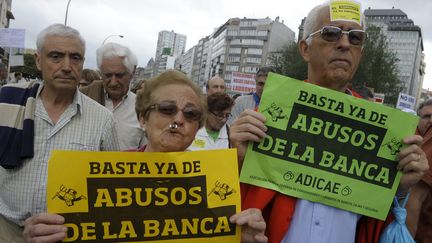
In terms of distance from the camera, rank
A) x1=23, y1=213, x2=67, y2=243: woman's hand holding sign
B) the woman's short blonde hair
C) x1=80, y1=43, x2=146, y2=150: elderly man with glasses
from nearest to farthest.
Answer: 1. x1=23, y1=213, x2=67, y2=243: woman's hand holding sign
2. the woman's short blonde hair
3. x1=80, y1=43, x2=146, y2=150: elderly man with glasses

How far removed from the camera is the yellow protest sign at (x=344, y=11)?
202cm

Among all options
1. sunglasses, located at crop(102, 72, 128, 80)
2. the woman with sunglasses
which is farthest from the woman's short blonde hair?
sunglasses, located at crop(102, 72, 128, 80)

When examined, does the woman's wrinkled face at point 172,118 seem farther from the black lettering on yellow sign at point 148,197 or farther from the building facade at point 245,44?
the building facade at point 245,44

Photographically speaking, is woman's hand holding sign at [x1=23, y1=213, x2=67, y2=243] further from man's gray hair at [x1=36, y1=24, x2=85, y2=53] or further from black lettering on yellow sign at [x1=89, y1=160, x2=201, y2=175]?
man's gray hair at [x1=36, y1=24, x2=85, y2=53]

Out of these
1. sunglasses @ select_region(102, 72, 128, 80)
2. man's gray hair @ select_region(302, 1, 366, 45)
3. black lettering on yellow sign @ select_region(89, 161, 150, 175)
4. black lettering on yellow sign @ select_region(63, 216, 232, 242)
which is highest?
man's gray hair @ select_region(302, 1, 366, 45)

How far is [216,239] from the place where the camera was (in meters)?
1.88

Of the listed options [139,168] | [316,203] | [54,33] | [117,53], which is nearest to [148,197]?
[139,168]

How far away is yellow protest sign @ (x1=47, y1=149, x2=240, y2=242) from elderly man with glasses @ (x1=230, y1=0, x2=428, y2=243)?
0.15 m

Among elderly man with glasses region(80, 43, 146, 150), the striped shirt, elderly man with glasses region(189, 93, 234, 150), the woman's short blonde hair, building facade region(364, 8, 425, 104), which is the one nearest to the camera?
the woman's short blonde hair

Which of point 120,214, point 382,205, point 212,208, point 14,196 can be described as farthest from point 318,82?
point 14,196

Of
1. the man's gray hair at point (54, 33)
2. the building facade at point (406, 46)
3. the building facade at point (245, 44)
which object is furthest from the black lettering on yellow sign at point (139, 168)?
the building facade at point (406, 46)

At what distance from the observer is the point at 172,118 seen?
2033 millimetres

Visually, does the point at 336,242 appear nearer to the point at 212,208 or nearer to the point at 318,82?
the point at 212,208

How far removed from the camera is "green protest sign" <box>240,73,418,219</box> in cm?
198
